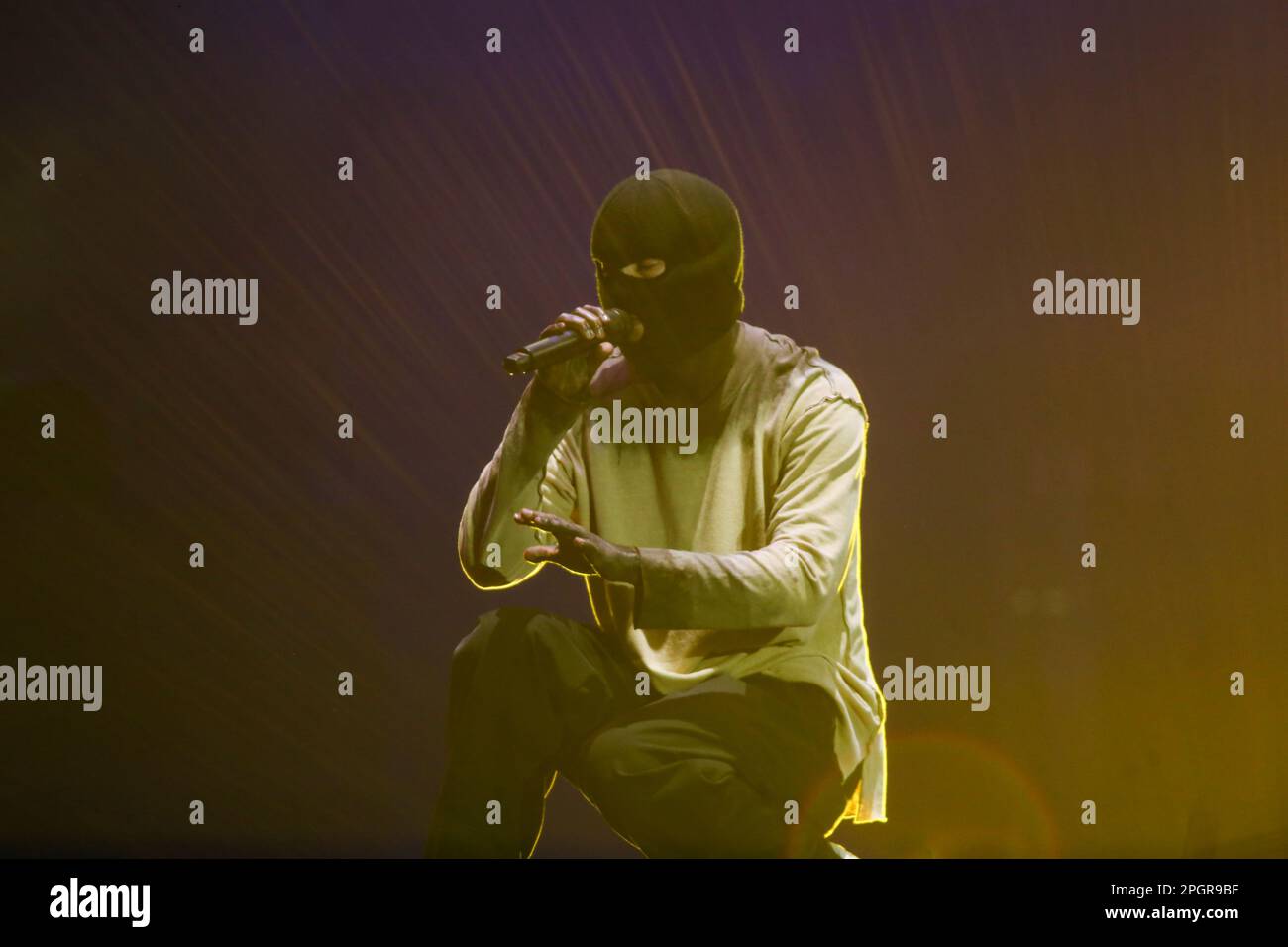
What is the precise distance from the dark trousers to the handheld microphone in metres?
0.68

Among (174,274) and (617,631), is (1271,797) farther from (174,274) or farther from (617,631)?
(174,274)

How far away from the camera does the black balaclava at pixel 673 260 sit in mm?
3293

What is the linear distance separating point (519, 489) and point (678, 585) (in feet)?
1.62

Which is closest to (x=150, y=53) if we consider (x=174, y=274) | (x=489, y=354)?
(x=174, y=274)

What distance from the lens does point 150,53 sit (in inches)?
136

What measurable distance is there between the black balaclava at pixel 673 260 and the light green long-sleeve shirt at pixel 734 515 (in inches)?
4.4

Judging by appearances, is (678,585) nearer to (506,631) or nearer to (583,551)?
(583,551)

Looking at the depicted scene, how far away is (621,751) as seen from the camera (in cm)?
318

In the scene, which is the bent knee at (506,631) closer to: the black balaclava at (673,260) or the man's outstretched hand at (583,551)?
the man's outstretched hand at (583,551)

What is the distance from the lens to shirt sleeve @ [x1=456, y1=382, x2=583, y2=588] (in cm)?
330

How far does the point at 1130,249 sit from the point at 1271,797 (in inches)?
60.5

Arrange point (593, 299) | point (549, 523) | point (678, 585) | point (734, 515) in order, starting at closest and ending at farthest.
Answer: point (549, 523)
point (678, 585)
point (734, 515)
point (593, 299)
